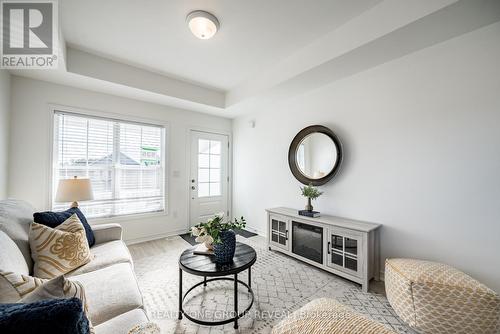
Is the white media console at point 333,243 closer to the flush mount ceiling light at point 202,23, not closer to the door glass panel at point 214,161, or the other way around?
the door glass panel at point 214,161

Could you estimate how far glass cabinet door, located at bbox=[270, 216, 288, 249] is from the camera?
2.99m

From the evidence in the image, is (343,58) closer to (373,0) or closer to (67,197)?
(373,0)

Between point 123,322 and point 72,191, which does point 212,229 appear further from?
point 72,191

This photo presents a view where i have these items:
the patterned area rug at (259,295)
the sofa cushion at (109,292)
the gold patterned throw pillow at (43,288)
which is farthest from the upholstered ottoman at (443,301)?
the gold patterned throw pillow at (43,288)

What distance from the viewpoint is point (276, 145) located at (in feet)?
12.2

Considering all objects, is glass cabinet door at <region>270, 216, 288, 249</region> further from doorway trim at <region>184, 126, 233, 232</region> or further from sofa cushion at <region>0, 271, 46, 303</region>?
sofa cushion at <region>0, 271, 46, 303</region>

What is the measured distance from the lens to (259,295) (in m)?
2.06

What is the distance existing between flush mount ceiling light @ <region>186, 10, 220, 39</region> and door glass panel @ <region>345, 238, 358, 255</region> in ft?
8.53

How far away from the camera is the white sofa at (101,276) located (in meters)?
1.11

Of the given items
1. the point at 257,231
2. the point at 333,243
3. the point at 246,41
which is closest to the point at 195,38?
the point at 246,41

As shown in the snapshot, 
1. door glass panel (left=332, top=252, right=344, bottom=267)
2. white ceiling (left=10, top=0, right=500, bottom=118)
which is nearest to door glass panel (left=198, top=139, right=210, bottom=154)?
white ceiling (left=10, top=0, right=500, bottom=118)

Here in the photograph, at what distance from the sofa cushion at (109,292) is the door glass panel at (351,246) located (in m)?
2.02

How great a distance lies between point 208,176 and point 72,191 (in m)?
2.30

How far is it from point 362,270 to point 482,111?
5.98 feet
